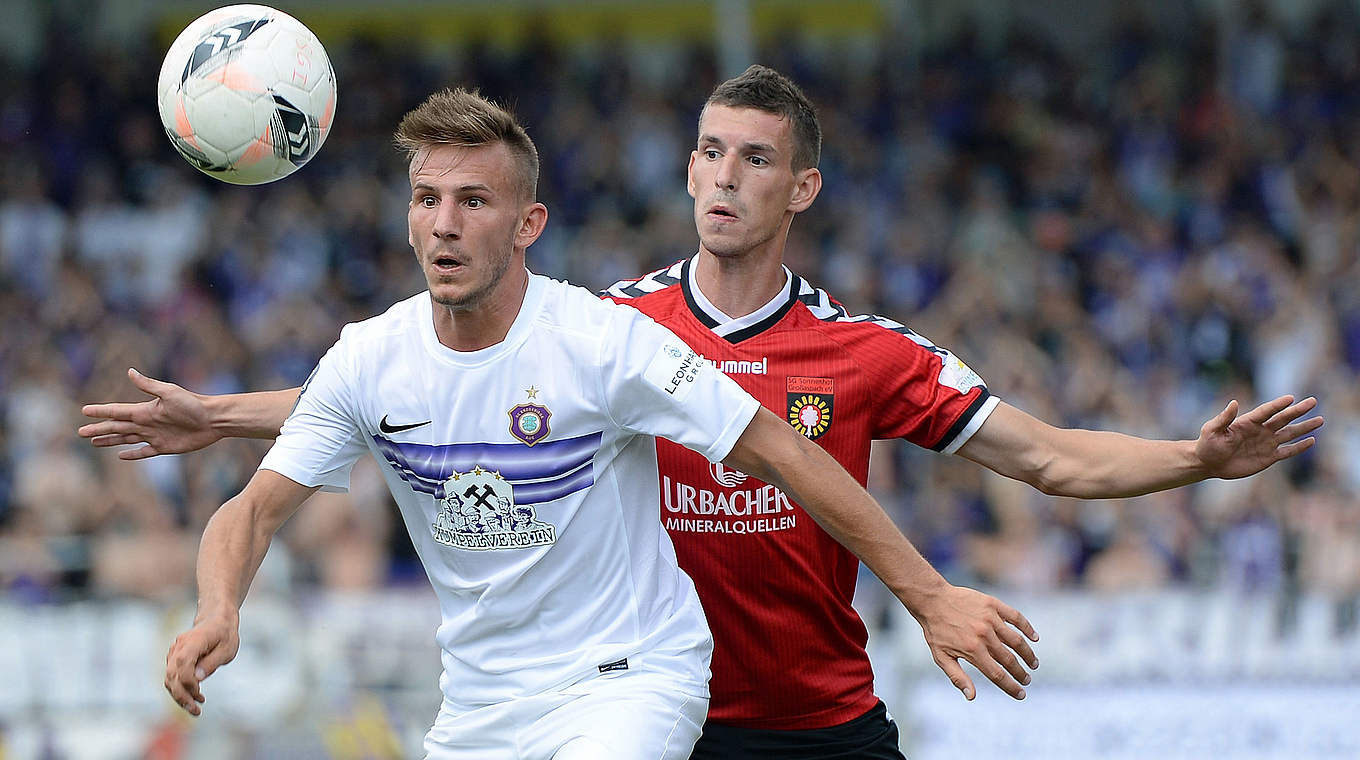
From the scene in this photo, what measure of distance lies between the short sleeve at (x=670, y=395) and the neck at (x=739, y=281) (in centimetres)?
99

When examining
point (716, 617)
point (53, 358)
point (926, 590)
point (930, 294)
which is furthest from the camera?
point (930, 294)

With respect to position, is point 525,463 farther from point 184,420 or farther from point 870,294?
point 870,294

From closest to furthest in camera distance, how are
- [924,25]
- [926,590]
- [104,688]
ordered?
[926,590] → [104,688] → [924,25]

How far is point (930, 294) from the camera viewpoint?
46.3ft

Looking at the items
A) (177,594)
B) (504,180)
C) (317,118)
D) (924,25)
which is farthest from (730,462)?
(924,25)

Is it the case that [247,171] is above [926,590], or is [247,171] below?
above

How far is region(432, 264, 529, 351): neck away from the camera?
4703mm

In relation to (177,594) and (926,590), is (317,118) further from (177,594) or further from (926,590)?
(177,594)

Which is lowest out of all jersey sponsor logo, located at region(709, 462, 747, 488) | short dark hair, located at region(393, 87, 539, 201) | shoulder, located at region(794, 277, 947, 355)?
jersey sponsor logo, located at region(709, 462, 747, 488)

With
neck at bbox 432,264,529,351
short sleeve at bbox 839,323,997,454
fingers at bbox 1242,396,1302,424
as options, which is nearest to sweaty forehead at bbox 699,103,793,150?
short sleeve at bbox 839,323,997,454

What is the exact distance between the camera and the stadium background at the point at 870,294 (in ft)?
34.4

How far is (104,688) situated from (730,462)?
732cm

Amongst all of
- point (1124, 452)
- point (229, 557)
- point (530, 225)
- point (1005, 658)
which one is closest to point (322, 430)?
point (229, 557)

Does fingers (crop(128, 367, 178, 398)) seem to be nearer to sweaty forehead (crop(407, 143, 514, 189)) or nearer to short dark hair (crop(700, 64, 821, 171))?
sweaty forehead (crop(407, 143, 514, 189))
